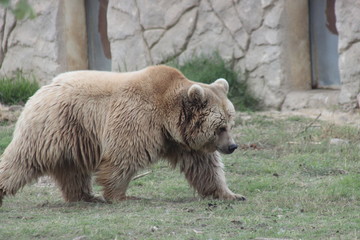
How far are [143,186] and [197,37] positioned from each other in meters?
5.19

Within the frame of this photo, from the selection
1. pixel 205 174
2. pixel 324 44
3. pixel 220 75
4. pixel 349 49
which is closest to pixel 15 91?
pixel 220 75

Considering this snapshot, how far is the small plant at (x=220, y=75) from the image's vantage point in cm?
1184

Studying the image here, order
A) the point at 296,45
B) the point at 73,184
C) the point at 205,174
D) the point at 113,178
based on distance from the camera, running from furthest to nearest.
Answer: the point at 296,45, the point at 73,184, the point at 205,174, the point at 113,178

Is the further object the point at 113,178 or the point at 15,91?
the point at 15,91

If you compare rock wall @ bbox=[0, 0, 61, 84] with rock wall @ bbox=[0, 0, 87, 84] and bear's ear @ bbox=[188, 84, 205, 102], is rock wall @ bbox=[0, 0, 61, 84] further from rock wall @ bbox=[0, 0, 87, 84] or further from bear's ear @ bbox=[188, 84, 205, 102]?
bear's ear @ bbox=[188, 84, 205, 102]

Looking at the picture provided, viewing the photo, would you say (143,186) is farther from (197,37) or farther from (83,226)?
(197,37)

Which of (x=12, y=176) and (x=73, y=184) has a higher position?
(x=12, y=176)

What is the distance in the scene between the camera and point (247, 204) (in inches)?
251

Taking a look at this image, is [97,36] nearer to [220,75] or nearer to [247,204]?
[220,75]

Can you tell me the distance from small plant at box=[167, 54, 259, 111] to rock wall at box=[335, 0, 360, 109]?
1.69 m

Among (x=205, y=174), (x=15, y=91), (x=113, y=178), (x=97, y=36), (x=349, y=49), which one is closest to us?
(x=113, y=178)

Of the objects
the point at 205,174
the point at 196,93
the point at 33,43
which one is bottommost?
the point at 205,174

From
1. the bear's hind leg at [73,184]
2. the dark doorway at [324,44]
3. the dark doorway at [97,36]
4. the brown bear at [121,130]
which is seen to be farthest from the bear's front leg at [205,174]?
the dark doorway at [97,36]

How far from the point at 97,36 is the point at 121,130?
325 inches
